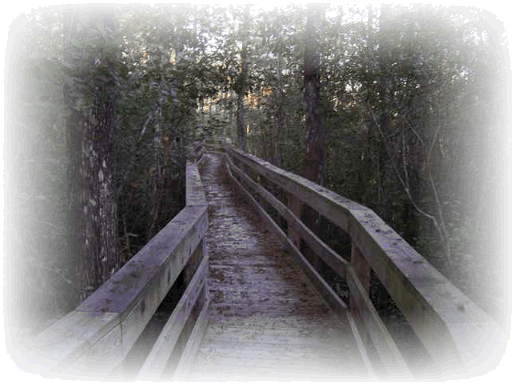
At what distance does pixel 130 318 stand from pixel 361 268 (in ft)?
6.95

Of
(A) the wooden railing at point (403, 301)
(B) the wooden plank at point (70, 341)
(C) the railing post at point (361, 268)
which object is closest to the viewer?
(B) the wooden plank at point (70, 341)

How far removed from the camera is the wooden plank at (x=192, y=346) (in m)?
2.85

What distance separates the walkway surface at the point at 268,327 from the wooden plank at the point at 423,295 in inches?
35.3

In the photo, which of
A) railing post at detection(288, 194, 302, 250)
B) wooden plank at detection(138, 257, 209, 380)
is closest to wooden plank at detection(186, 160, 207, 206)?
wooden plank at detection(138, 257, 209, 380)

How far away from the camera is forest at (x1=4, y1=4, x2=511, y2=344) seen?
3738 millimetres

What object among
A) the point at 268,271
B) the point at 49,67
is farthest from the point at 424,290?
the point at 268,271

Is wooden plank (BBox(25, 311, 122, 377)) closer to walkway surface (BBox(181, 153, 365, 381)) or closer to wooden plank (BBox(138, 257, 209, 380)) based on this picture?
wooden plank (BBox(138, 257, 209, 380))

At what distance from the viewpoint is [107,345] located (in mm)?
1509

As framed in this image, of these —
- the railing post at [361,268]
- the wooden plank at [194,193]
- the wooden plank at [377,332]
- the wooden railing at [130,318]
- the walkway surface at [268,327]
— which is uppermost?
the wooden plank at [194,193]

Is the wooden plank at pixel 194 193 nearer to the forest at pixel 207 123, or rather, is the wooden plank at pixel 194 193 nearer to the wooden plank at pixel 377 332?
the forest at pixel 207 123

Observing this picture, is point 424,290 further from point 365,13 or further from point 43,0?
point 365,13

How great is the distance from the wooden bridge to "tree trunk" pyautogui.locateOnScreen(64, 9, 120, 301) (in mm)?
873

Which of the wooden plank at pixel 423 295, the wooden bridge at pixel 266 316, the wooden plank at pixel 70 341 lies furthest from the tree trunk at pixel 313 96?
the wooden plank at pixel 70 341

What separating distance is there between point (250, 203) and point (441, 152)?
4491 mm
